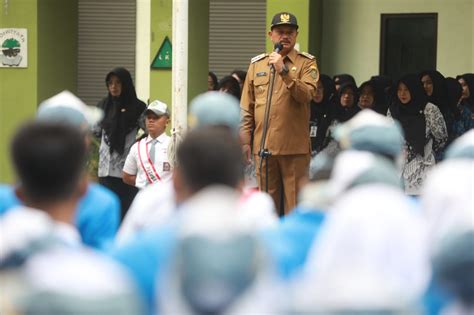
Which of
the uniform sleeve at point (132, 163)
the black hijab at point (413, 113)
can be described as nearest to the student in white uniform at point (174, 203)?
the uniform sleeve at point (132, 163)

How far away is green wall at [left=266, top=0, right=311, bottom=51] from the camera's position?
42.5 feet

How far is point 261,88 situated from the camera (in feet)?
32.1

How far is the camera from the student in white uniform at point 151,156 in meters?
9.45

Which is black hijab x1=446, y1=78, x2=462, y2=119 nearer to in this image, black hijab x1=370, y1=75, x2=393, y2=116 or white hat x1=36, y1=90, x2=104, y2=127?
black hijab x1=370, y1=75, x2=393, y2=116

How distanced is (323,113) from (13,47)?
3.39 meters

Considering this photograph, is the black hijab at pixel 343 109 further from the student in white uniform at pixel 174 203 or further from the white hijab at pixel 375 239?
the white hijab at pixel 375 239

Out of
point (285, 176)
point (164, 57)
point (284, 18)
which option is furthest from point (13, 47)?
point (285, 176)

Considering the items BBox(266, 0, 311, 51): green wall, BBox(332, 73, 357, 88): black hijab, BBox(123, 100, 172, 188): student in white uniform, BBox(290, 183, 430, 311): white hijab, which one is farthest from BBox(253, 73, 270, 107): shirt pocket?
BBox(290, 183, 430, 311): white hijab

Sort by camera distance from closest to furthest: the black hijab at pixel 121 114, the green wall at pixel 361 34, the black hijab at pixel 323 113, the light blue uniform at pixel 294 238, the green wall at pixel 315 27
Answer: the light blue uniform at pixel 294 238, the black hijab at pixel 121 114, the black hijab at pixel 323 113, the green wall at pixel 315 27, the green wall at pixel 361 34

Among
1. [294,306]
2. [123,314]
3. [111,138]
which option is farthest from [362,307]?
[111,138]

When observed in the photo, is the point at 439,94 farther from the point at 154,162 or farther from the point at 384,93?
the point at 154,162

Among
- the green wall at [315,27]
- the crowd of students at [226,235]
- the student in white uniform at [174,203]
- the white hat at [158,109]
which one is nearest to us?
the crowd of students at [226,235]

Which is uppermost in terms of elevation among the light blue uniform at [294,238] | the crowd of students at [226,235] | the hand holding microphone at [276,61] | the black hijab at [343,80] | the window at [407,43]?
the window at [407,43]

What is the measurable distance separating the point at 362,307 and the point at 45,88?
10806 mm
